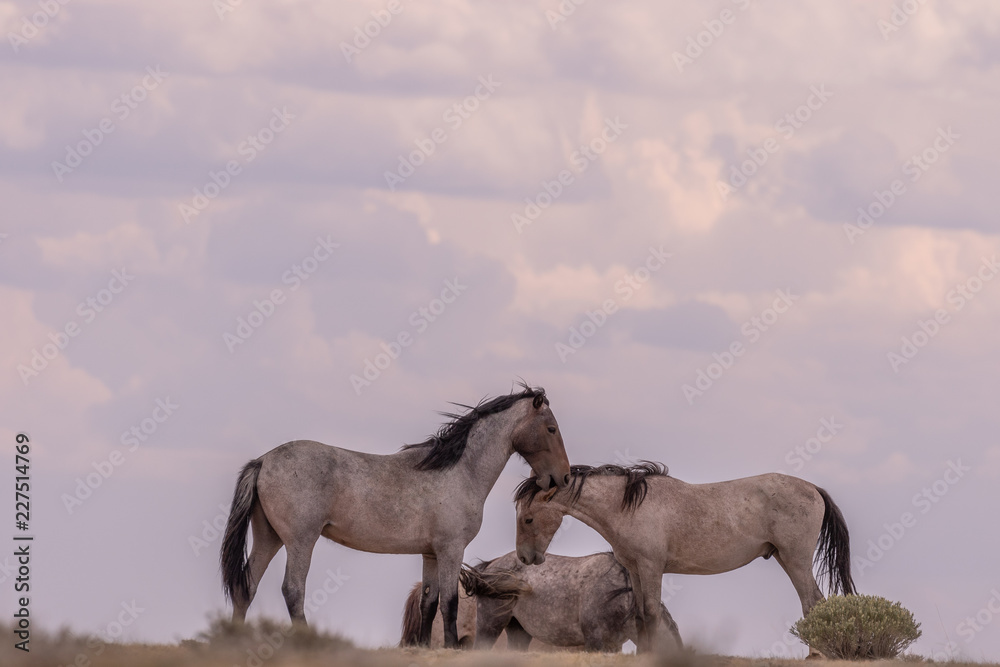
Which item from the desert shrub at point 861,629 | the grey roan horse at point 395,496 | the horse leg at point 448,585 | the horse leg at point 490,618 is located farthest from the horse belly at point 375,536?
the desert shrub at point 861,629

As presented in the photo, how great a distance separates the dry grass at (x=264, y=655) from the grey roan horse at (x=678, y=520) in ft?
8.19

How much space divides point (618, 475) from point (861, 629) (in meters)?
3.46

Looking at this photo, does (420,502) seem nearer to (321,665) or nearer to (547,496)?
(547,496)

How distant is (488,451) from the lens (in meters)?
17.0

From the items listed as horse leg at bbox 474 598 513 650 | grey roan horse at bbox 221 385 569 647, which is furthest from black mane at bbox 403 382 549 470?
horse leg at bbox 474 598 513 650

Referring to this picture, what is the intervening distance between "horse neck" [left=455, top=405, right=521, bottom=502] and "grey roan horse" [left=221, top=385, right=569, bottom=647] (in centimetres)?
1

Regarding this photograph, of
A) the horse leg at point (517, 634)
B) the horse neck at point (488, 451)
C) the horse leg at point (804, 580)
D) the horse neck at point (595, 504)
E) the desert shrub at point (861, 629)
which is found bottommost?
the desert shrub at point (861, 629)

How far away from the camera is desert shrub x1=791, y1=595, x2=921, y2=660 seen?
627 inches

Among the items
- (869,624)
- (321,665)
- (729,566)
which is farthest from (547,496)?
(321,665)

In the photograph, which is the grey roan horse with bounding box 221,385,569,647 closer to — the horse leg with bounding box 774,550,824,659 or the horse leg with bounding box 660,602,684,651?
the horse leg with bounding box 660,602,684,651

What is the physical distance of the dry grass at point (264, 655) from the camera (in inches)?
492

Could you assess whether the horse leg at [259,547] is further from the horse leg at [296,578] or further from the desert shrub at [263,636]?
the desert shrub at [263,636]

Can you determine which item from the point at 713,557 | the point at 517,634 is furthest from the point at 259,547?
the point at 713,557

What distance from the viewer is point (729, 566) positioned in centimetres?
1762
